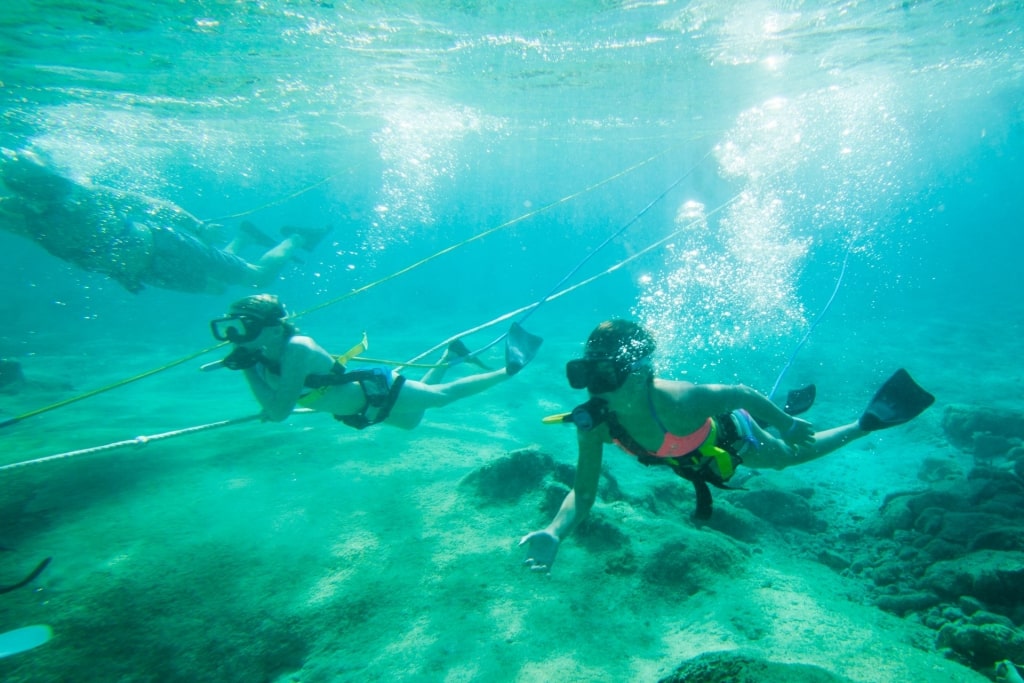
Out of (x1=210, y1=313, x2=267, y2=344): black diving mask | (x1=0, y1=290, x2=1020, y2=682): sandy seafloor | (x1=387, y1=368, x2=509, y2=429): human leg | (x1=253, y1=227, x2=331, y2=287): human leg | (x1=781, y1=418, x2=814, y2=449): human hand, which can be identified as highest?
(x1=253, y1=227, x2=331, y2=287): human leg

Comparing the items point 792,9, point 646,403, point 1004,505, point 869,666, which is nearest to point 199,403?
point 646,403

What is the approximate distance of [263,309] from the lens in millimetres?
4527

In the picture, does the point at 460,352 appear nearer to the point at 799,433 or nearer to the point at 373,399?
the point at 373,399

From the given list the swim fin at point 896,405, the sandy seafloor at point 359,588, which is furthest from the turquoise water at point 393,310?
the swim fin at point 896,405

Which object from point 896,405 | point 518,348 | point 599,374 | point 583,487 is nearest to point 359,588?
point 583,487

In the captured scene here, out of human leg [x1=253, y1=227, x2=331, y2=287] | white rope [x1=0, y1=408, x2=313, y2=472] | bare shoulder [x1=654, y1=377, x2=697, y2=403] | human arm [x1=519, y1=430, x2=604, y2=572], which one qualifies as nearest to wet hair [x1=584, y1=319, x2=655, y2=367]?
bare shoulder [x1=654, y1=377, x2=697, y2=403]

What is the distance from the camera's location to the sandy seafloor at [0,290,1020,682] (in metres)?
3.28

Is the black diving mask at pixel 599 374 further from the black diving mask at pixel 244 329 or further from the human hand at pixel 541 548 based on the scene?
the black diving mask at pixel 244 329

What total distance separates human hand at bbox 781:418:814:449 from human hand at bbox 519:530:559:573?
2.07 metres

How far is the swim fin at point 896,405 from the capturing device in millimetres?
4062

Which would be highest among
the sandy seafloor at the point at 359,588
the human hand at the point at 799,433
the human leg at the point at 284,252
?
the human leg at the point at 284,252

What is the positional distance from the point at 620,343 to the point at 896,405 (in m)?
3.06

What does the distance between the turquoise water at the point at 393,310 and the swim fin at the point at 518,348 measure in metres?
1.64

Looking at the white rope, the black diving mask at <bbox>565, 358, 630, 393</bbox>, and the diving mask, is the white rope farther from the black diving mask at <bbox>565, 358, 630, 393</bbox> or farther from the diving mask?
the black diving mask at <bbox>565, 358, 630, 393</bbox>
